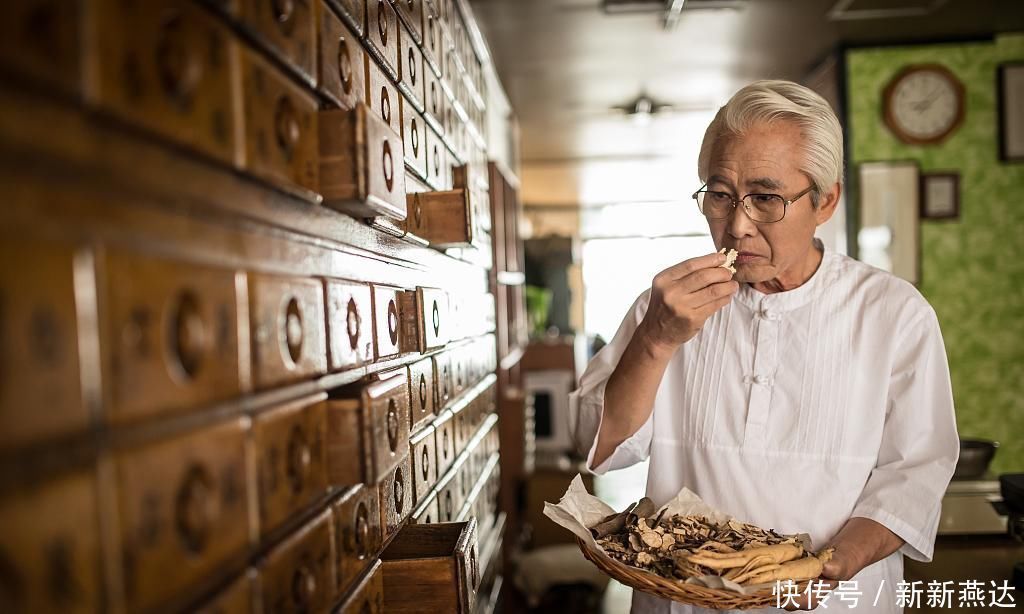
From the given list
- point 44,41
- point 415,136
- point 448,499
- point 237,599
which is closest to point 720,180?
point 415,136

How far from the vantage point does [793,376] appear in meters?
1.77

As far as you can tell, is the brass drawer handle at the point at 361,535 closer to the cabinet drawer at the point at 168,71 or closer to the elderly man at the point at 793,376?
the cabinet drawer at the point at 168,71

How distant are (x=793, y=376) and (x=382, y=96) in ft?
3.52

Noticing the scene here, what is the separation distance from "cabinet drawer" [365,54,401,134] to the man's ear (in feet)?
3.05

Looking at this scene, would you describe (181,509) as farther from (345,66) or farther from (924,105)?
(924,105)

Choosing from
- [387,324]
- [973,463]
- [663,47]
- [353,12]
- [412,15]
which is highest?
[663,47]

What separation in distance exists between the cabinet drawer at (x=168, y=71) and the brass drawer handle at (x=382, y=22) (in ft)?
2.12

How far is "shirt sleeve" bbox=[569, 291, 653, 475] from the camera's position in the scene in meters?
1.81

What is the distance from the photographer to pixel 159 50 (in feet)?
2.09

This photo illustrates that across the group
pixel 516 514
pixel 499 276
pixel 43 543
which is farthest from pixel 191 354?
pixel 516 514

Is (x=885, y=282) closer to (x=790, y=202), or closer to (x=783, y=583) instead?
(x=790, y=202)

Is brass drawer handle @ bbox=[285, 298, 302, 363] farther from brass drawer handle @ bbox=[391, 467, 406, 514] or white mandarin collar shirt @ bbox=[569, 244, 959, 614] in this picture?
white mandarin collar shirt @ bbox=[569, 244, 959, 614]

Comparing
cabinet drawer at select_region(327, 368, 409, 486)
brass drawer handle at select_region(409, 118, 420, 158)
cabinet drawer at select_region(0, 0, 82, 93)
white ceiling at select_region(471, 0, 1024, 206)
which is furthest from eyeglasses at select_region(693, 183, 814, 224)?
white ceiling at select_region(471, 0, 1024, 206)

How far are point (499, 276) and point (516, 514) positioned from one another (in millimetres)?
1551
